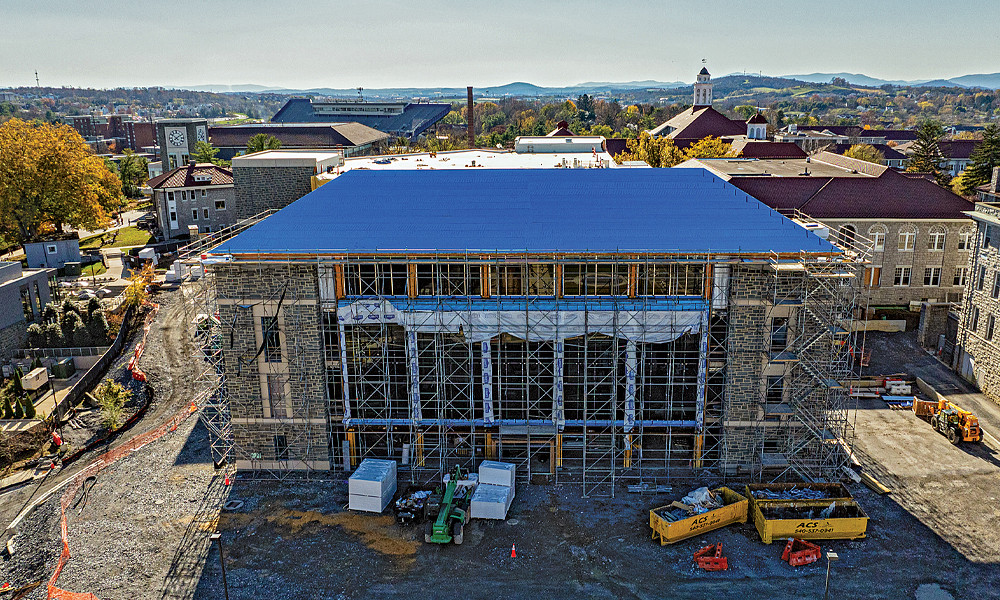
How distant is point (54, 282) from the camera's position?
59812mm

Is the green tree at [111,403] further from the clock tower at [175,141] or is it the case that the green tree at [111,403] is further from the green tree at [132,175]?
the green tree at [132,175]

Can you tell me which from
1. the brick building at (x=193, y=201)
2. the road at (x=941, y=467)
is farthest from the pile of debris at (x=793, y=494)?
the brick building at (x=193, y=201)

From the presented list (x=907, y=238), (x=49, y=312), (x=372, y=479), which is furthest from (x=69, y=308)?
(x=907, y=238)

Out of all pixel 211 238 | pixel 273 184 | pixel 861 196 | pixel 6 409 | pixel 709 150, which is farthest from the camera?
pixel 709 150

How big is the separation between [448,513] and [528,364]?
696cm

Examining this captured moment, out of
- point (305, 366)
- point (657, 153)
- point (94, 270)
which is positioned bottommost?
point (94, 270)

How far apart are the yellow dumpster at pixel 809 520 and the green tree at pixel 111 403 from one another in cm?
3261

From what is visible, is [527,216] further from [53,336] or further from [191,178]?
[191,178]

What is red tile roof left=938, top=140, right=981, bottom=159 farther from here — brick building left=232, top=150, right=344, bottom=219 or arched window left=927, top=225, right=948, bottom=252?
brick building left=232, top=150, right=344, bottom=219

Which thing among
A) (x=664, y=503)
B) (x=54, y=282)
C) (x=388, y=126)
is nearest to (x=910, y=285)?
(x=664, y=503)

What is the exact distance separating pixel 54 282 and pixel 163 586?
44117 millimetres

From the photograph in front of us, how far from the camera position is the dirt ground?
2534cm

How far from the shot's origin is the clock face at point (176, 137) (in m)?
111

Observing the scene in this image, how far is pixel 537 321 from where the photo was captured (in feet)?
102
